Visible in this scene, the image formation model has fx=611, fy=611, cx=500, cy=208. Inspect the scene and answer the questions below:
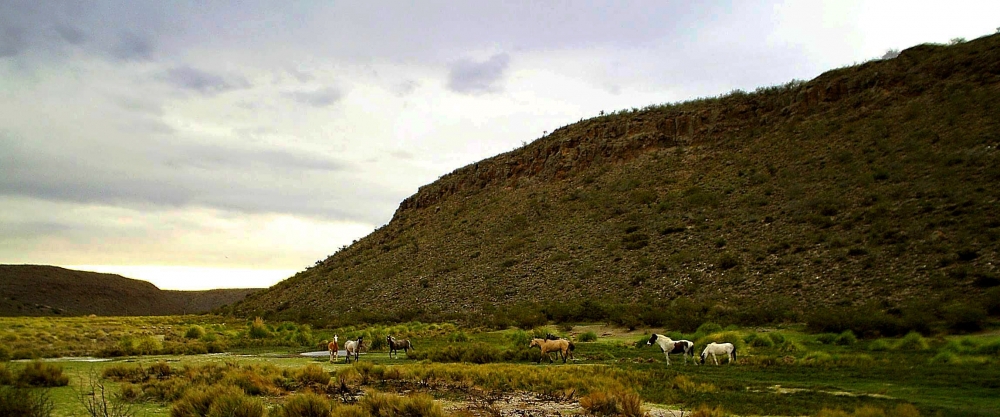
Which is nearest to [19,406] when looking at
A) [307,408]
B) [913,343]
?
[307,408]

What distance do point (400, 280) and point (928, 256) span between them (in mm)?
42430

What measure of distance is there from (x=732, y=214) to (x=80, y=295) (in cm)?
9298

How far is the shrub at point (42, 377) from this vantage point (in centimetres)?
1488

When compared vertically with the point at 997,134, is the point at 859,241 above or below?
below

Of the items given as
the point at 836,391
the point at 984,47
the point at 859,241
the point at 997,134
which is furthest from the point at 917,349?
the point at 984,47

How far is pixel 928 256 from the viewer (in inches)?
1153

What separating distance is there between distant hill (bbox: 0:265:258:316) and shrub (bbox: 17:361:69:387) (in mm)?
72636

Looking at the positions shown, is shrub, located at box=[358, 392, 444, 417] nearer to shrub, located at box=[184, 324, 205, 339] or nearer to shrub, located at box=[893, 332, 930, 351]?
shrub, located at box=[893, 332, 930, 351]

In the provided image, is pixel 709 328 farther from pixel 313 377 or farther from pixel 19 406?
pixel 19 406

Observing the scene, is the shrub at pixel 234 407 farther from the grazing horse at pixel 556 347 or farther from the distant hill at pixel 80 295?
the distant hill at pixel 80 295

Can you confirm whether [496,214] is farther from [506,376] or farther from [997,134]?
[506,376]

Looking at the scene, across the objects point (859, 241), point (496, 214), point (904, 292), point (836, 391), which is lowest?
point (836, 391)

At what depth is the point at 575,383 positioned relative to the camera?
1477 cm

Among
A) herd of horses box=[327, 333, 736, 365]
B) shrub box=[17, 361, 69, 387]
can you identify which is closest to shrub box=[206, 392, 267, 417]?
shrub box=[17, 361, 69, 387]
